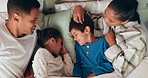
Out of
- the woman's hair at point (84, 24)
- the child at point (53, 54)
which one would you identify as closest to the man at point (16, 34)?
the child at point (53, 54)

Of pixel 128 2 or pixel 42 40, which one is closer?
pixel 128 2

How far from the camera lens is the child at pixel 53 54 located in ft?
5.53

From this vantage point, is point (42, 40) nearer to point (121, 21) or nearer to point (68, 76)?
point (68, 76)

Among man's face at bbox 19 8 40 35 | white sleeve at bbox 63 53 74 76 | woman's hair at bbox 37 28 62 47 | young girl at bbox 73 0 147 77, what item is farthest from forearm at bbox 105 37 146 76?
man's face at bbox 19 8 40 35

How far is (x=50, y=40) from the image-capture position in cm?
177

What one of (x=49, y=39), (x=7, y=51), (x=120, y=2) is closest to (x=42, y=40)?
(x=49, y=39)

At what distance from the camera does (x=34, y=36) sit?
1782mm

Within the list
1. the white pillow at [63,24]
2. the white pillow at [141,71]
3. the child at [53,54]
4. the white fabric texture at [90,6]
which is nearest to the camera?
the white pillow at [141,71]

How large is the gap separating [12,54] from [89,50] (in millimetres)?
500

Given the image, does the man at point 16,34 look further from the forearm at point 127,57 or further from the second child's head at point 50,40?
the forearm at point 127,57

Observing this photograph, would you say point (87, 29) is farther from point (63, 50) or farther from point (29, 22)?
point (29, 22)

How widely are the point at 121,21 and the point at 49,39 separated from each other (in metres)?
0.48

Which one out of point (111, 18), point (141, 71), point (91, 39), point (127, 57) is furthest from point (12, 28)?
point (141, 71)

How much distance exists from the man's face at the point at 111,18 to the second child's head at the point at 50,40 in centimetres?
35
